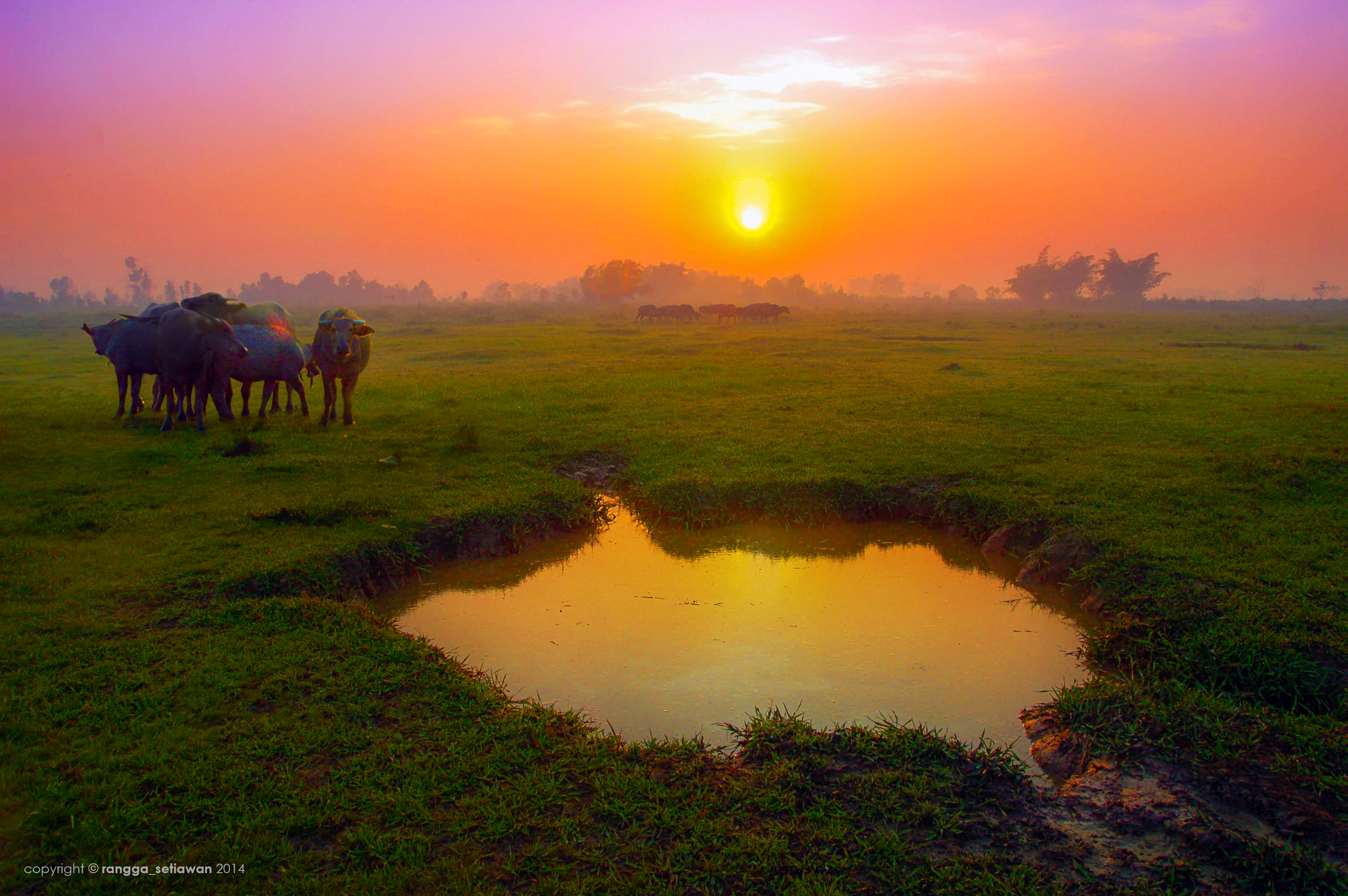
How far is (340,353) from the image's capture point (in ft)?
37.1

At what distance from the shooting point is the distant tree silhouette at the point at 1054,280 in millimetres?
99750

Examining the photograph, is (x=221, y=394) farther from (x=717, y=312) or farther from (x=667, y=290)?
(x=667, y=290)

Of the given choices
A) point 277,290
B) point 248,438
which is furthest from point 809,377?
point 277,290

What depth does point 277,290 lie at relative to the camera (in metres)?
127

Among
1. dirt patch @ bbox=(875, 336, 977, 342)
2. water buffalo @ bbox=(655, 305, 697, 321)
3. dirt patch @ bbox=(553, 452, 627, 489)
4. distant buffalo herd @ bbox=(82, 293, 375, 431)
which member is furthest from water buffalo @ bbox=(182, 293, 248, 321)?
water buffalo @ bbox=(655, 305, 697, 321)

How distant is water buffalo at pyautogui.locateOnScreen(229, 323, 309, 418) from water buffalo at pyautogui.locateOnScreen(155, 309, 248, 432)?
20 centimetres

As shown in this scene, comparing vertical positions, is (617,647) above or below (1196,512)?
below

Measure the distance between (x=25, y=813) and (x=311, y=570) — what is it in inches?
118

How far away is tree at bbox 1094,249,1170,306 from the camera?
9425cm

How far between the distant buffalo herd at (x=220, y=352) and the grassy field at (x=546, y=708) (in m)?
0.75

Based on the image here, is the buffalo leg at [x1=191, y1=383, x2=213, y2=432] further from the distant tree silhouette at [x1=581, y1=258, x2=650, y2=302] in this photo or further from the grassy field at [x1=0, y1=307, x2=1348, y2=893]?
the distant tree silhouette at [x1=581, y1=258, x2=650, y2=302]

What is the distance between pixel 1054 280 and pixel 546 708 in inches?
4543

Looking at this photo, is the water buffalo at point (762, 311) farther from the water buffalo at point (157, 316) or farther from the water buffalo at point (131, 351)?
the water buffalo at point (131, 351)

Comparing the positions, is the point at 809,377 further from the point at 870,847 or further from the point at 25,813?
the point at 25,813
